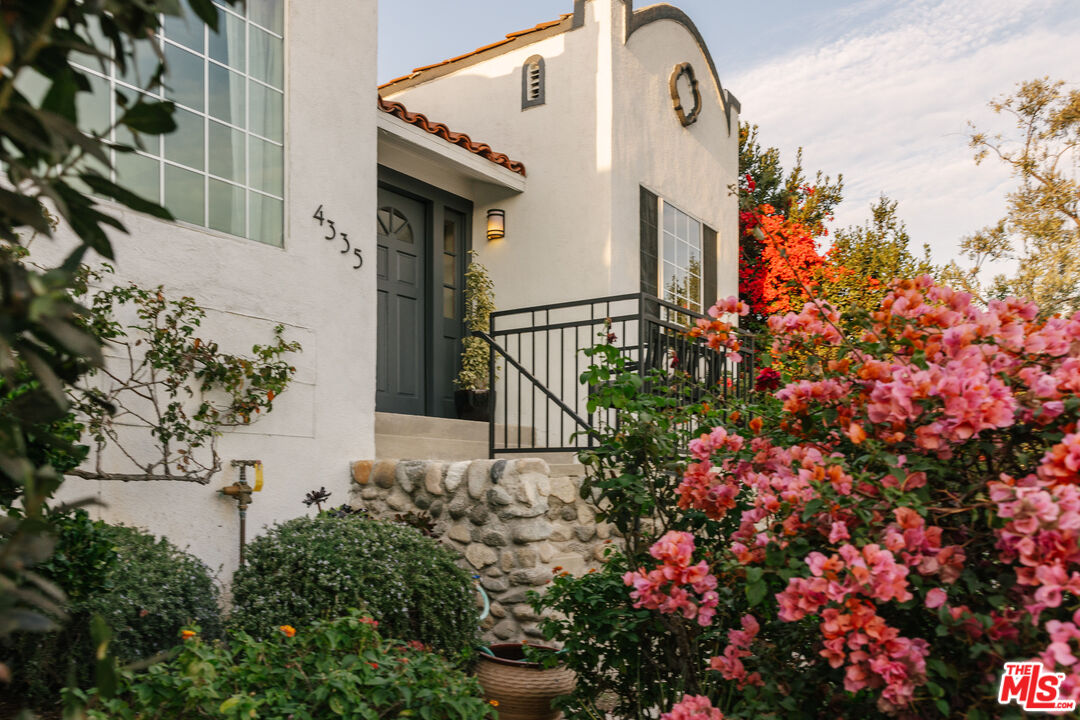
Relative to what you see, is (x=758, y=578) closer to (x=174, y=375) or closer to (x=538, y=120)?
(x=174, y=375)

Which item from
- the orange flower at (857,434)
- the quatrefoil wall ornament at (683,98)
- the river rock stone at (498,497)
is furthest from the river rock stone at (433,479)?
the quatrefoil wall ornament at (683,98)

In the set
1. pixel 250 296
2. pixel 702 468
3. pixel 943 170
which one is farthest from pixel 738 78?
pixel 702 468

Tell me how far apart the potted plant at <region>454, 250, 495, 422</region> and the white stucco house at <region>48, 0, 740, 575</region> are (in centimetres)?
15

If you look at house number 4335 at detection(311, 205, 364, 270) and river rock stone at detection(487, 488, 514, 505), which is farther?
house number 4335 at detection(311, 205, 364, 270)

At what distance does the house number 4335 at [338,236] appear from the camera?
490 cm

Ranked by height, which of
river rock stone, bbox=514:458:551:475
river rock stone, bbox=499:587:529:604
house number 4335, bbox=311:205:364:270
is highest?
house number 4335, bbox=311:205:364:270

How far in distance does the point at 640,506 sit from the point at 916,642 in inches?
42.4

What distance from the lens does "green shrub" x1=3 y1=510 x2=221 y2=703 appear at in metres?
2.37

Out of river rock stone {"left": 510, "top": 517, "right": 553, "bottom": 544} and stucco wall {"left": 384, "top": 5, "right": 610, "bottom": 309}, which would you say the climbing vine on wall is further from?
stucco wall {"left": 384, "top": 5, "right": 610, "bottom": 309}

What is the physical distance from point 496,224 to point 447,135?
114 centimetres

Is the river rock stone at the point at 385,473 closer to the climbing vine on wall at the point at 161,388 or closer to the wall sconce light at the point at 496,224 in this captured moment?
the climbing vine on wall at the point at 161,388

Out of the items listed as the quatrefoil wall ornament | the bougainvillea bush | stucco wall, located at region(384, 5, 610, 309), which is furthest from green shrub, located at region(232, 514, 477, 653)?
the quatrefoil wall ornament

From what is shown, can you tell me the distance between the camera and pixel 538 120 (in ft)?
23.7

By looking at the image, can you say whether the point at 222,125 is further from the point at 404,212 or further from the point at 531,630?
the point at 531,630
